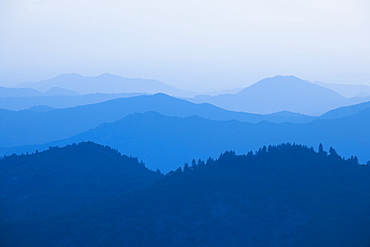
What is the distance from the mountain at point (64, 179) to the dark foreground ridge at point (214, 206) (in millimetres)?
497

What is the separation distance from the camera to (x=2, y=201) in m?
132

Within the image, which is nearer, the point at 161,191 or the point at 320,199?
the point at 320,199

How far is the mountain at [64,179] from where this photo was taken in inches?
4838

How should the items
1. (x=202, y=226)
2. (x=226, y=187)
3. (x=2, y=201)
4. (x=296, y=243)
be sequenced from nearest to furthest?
(x=296, y=243) → (x=202, y=226) → (x=226, y=187) → (x=2, y=201)

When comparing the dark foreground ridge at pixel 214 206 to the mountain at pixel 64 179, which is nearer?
the dark foreground ridge at pixel 214 206

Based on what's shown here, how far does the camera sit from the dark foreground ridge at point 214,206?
90.1 metres

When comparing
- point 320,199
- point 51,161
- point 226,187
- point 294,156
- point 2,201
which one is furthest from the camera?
point 51,161

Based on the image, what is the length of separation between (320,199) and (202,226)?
96.6 feet

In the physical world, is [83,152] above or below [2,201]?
above

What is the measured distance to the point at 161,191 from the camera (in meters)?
112

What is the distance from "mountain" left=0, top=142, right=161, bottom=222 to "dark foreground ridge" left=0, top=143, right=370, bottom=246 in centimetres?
50

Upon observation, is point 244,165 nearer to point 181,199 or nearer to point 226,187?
point 226,187

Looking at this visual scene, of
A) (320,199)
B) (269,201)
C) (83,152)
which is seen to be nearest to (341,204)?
(320,199)

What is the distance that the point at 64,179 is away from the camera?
14125 cm
